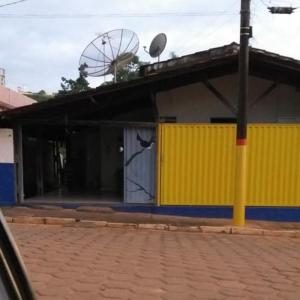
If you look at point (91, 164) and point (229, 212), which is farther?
point (91, 164)

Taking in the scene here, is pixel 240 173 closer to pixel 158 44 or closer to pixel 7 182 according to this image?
pixel 7 182

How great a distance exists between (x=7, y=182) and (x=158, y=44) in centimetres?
766

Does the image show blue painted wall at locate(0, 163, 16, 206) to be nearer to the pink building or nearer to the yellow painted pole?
the pink building

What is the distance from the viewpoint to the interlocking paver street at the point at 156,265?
5.68 metres

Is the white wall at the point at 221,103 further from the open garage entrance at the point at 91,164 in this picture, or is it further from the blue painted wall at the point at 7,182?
the blue painted wall at the point at 7,182

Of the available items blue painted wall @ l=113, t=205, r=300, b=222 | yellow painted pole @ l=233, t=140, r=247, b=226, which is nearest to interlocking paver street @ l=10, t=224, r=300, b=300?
Result: yellow painted pole @ l=233, t=140, r=247, b=226

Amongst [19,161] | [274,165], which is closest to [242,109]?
[274,165]

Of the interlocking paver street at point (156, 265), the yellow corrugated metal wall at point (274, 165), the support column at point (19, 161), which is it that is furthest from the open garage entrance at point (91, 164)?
the interlocking paver street at point (156, 265)

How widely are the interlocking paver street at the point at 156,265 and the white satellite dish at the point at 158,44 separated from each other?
9367 mm

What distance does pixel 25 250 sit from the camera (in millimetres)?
7930

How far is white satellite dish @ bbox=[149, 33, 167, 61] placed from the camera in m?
18.5

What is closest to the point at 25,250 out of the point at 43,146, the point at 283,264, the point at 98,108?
the point at 283,264

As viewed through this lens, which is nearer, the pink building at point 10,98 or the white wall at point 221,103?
the white wall at point 221,103

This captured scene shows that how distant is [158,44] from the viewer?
18531mm
